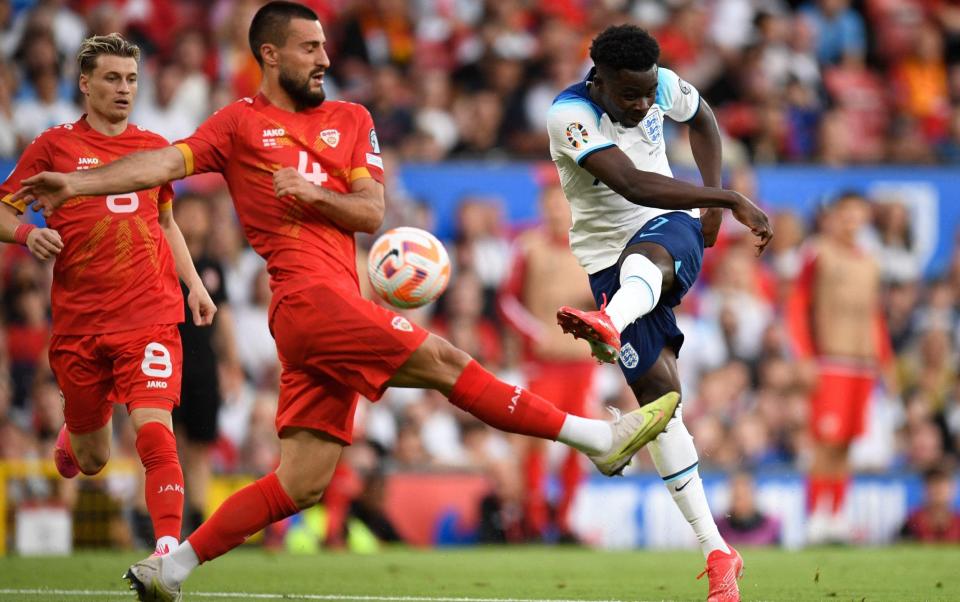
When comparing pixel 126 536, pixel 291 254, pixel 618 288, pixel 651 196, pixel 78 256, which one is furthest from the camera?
pixel 126 536

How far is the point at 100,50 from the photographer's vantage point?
7523 mm

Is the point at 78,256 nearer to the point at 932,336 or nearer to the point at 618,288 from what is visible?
the point at 618,288

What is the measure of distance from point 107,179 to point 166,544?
1.86 m

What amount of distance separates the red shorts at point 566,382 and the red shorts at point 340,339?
266 inches

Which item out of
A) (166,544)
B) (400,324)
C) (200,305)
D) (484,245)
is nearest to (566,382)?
(484,245)

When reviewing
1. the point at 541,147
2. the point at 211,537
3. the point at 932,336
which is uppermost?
the point at 541,147

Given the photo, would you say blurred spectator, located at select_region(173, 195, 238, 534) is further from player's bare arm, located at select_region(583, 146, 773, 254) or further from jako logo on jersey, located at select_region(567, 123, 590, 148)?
player's bare arm, located at select_region(583, 146, 773, 254)

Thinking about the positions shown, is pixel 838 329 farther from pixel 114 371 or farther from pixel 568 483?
pixel 114 371

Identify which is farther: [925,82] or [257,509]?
[925,82]

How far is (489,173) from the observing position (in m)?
13.9

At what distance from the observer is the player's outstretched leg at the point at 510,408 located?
5879 mm

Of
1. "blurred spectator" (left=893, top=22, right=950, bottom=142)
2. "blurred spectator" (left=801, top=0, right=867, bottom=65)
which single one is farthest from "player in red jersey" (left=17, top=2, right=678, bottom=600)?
"blurred spectator" (left=801, top=0, right=867, bottom=65)

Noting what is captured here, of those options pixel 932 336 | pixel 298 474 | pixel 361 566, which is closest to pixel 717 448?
pixel 932 336

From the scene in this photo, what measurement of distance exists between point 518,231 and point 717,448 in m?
2.83
